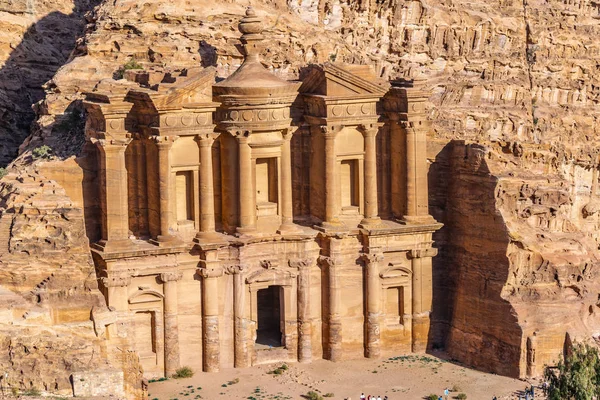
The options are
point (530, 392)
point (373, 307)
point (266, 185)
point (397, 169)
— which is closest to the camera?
point (530, 392)

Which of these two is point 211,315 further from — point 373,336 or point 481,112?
point 481,112

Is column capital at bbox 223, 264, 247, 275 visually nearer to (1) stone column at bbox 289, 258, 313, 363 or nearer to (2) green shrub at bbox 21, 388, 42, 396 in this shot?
(1) stone column at bbox 289, 258, 313, 363

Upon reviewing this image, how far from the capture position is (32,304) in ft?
249

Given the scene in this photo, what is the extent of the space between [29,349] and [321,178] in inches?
647

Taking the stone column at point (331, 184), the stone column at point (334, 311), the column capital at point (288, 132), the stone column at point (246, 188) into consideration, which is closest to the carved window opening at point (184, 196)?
the stone column at point (246, 188)

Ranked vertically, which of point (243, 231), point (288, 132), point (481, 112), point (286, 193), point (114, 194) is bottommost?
point (243, 231)

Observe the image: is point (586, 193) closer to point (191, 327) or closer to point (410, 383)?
point (410, 383)

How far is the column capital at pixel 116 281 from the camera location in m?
80.8

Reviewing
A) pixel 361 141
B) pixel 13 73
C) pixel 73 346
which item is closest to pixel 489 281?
pixel 361 141

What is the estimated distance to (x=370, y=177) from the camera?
8569 cm

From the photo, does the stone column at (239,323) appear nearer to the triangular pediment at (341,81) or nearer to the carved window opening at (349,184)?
the carved window opening at (349,184)

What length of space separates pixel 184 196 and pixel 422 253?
10077 mm

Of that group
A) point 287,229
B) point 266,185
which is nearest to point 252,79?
point 266,185

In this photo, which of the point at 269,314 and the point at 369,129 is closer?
the point at 369,129
